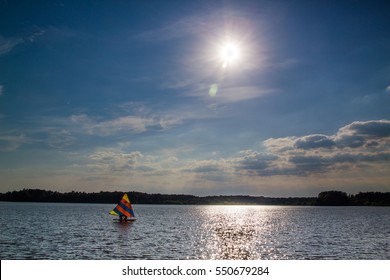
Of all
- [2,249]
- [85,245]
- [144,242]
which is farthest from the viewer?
[144,242]

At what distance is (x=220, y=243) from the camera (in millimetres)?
67125

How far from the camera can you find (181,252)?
5456 cm

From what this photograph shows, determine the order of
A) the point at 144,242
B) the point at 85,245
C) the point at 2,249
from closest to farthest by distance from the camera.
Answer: the point at 2,249 < the point at 85,245 < the point at 144,242
